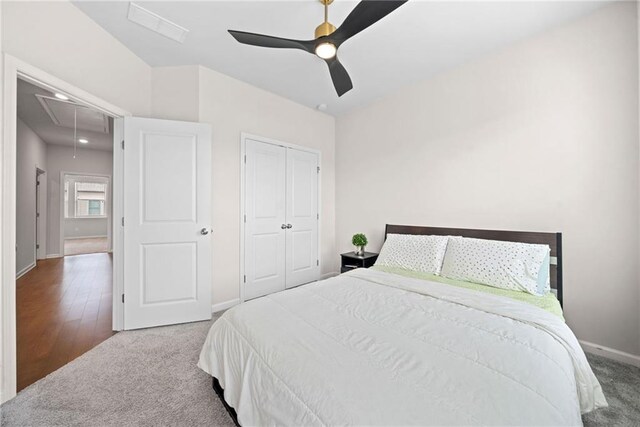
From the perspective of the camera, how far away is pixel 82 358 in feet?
6.88

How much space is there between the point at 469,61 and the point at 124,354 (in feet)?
13.8

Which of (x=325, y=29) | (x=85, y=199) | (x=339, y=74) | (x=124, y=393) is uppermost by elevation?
(x=325, y=29)

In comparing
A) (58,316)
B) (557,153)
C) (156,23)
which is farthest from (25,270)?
(557,153)

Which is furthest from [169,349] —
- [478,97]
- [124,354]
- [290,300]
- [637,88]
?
[637,88]

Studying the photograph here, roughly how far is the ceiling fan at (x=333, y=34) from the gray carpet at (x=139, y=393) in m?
2.32

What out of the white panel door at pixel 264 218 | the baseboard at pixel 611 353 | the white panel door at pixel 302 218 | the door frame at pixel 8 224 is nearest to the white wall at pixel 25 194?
the door frame at pixel 8 224

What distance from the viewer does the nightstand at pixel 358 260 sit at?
3429 millimetres

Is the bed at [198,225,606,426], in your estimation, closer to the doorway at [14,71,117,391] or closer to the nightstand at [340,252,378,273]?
the nightstand at [340,252,378,273]

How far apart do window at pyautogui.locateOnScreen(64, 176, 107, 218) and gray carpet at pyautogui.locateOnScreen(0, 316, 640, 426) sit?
28.6 feet

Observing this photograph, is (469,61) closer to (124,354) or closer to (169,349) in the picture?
(169,349)

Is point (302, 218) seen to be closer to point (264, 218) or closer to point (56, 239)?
point (264, 218)

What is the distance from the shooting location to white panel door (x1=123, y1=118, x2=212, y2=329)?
261cm

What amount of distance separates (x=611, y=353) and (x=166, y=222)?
13.2 ft

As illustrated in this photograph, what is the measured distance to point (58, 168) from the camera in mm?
6320
